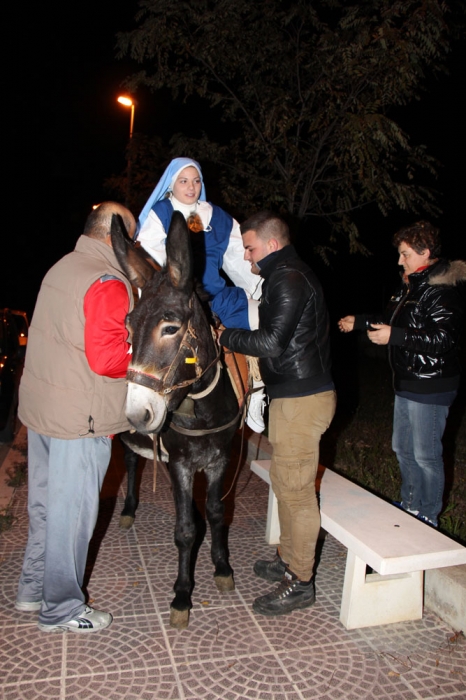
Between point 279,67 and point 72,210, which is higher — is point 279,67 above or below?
below

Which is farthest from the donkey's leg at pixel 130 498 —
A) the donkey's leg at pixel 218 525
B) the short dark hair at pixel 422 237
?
the short dark hair at pixel 422 237

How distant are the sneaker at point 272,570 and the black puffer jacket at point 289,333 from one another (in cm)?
141

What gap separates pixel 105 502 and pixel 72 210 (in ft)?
128

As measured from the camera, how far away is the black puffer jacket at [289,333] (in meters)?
3.03

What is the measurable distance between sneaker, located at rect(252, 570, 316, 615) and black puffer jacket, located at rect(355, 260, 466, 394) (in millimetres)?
1645

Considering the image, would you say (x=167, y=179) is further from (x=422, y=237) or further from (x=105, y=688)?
(x=105, y=688)

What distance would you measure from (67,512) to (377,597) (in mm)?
2044

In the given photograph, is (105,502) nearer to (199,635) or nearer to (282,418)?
(199,635)

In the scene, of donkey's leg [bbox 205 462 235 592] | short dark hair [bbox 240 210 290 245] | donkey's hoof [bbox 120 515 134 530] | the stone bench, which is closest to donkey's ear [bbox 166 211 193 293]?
short dark hair [bbox 240 210 290 245]

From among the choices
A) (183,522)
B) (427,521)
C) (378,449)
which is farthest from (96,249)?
(378,449)

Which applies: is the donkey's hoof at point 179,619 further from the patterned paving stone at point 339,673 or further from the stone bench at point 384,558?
the stone bench at point 384,558

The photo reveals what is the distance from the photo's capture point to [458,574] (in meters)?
3.42

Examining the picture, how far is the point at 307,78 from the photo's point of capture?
8742 millimetres

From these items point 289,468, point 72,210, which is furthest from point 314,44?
point 72,210
